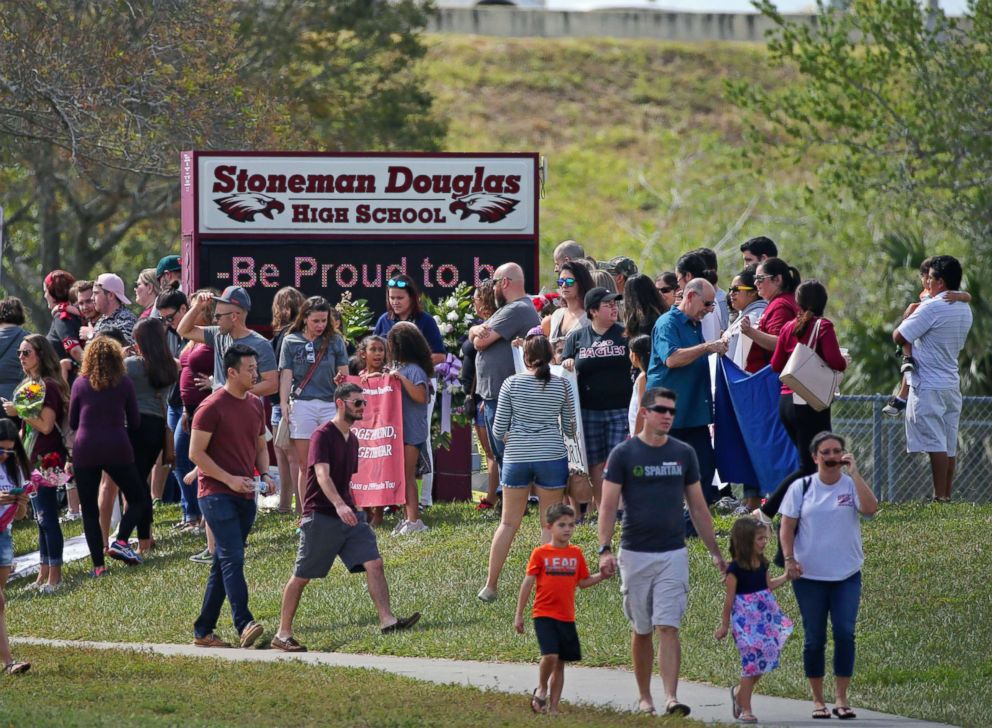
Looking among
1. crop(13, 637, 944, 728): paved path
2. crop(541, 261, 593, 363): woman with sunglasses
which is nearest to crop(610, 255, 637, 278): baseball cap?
crop(541, 261, 593, 363): woman with sunglasses

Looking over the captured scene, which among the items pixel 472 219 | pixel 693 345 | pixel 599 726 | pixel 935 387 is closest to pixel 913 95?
pixel 472 219

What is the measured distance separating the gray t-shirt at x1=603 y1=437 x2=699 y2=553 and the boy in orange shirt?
34 centimetres

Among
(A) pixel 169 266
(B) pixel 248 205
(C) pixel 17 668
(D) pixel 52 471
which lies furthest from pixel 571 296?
(C) pixel 17 668

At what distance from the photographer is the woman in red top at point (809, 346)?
42.3ft

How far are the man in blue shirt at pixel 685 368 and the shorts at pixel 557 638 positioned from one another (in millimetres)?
3789

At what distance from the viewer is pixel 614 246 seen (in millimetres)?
58875

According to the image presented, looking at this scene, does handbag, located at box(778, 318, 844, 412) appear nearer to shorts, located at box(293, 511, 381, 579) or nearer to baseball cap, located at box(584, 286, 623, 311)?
baseball cap, located at box(584, 286, 623, 311)

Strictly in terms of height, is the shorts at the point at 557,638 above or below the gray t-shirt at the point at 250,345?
below

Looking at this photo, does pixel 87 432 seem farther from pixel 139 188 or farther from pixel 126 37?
pixel 139 188

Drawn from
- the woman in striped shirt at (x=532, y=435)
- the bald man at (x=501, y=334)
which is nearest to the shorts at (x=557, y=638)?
the woman in striped shirt at (x=532, y=435)

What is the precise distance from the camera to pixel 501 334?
1455 cm

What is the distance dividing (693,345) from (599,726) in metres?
4.76

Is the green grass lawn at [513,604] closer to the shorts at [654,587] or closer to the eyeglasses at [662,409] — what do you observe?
the shorts at [654,587]

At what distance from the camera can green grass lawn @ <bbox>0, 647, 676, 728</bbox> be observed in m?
9.05
